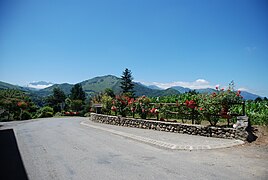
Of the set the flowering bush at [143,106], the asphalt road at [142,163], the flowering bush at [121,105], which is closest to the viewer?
the asphalt road at [142,163]

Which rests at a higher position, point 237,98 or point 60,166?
point 237,98

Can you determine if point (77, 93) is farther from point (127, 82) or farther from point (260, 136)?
point (260, 136)

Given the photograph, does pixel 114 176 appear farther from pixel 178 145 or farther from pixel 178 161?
pixel 178 145

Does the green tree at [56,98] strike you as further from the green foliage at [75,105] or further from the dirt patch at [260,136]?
the dirt patch at [260,136]

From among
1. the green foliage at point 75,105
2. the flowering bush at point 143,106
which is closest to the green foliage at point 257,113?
the flowering bush at point 143,106

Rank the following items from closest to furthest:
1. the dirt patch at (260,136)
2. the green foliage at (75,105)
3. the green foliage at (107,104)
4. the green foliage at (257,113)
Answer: the dirt patch at (260,136)
the green foliage at (257,113)
the green foliage at (107,104)
the green foliage at (75,105)

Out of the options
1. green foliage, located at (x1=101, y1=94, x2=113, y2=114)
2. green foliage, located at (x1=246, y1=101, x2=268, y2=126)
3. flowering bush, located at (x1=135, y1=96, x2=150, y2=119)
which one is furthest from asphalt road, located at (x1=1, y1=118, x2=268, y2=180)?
green foliage, located at (x1=101, y1=94, x2=113, y2=114)

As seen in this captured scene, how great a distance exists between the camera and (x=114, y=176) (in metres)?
4.90

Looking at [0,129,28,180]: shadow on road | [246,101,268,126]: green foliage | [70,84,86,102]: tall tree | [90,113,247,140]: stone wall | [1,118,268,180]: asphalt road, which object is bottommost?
[0,129,28,180]: shadow on road

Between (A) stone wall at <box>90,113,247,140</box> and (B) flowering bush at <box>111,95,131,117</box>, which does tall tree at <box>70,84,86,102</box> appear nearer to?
(B) flowering bush at <box>111,95,131,117</box>

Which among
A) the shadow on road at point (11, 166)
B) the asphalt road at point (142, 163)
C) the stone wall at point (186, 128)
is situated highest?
the stone wall at point (186, 128)

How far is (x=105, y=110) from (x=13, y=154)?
13.1m

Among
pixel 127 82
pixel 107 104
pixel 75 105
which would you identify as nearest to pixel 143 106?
pixel 107 104

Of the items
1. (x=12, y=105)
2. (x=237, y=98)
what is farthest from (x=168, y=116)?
(x=12, y=105)
